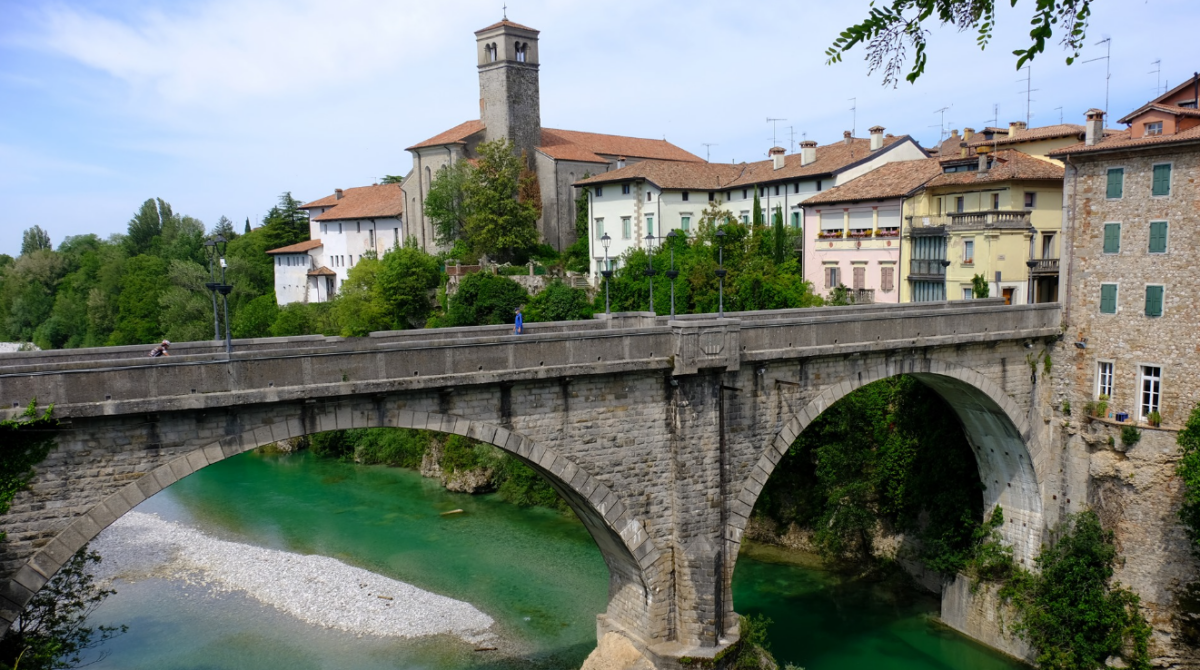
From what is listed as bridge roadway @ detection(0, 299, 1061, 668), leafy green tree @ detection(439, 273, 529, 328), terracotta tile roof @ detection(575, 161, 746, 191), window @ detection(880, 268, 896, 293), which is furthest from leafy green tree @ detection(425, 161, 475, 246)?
bridge roadway @ detection(0, 299, 1061, 668)

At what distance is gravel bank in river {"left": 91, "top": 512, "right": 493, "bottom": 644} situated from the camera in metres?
23.7

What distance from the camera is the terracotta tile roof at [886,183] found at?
3562cm

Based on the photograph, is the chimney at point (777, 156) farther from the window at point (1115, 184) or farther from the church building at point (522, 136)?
the window at point (1115, 184)

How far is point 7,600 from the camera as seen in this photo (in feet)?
37.4

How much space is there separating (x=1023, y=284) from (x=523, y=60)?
1521 inches

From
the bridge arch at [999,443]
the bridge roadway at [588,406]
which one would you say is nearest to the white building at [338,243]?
the bridge arch at [999,443]

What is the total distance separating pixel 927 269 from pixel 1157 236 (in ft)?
46.1

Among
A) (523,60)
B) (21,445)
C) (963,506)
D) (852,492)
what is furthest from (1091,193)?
(523,60)

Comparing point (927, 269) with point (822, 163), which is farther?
point (822, 163)

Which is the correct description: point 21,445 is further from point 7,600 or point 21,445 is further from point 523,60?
point 523,60

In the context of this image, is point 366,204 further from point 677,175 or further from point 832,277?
point 832,277

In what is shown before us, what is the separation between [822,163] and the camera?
44.6m

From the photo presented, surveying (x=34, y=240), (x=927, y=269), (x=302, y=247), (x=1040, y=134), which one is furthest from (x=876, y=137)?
(x=34, y=240)

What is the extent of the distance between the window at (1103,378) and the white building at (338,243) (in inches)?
2033
